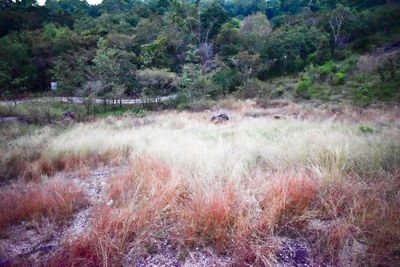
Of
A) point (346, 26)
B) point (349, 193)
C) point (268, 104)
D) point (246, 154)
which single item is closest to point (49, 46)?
point (268, 104)

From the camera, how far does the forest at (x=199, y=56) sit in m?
16.6

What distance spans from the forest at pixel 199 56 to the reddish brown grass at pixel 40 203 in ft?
45.0

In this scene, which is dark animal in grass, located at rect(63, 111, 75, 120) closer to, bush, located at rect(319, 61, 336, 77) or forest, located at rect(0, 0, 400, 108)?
forest, located at rect(0, 0, 400, 108)

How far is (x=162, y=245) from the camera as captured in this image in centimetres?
171

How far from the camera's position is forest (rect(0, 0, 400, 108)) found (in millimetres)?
16578

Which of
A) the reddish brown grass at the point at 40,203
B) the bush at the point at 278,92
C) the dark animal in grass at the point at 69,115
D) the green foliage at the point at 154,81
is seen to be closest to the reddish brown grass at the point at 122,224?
the reddish brown grass at the point at 40,203

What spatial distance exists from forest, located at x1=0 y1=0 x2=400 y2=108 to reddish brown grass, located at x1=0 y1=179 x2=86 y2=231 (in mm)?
13720

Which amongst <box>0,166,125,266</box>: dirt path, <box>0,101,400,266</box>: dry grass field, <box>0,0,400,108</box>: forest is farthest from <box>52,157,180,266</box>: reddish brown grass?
<box>0,0,400,108</box>: forest

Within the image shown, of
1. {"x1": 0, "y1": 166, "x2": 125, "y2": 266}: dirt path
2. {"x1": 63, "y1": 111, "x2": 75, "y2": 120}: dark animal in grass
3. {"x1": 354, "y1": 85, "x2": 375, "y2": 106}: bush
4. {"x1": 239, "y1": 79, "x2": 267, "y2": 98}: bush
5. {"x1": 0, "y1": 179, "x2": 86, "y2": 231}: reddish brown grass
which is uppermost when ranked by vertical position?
{"x1": 239, "y1": 79, "x2": 267, "y2": 98}: bush

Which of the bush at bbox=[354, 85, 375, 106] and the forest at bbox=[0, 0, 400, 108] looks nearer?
the bush at bbox=[354, 85, 375, 106]

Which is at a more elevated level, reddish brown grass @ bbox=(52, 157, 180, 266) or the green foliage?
the green foliage

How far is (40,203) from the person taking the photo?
224 centimetres

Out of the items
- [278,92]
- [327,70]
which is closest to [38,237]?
[278,92]

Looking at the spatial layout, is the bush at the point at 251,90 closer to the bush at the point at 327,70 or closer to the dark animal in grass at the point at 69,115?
the bush at the point at 327,70
